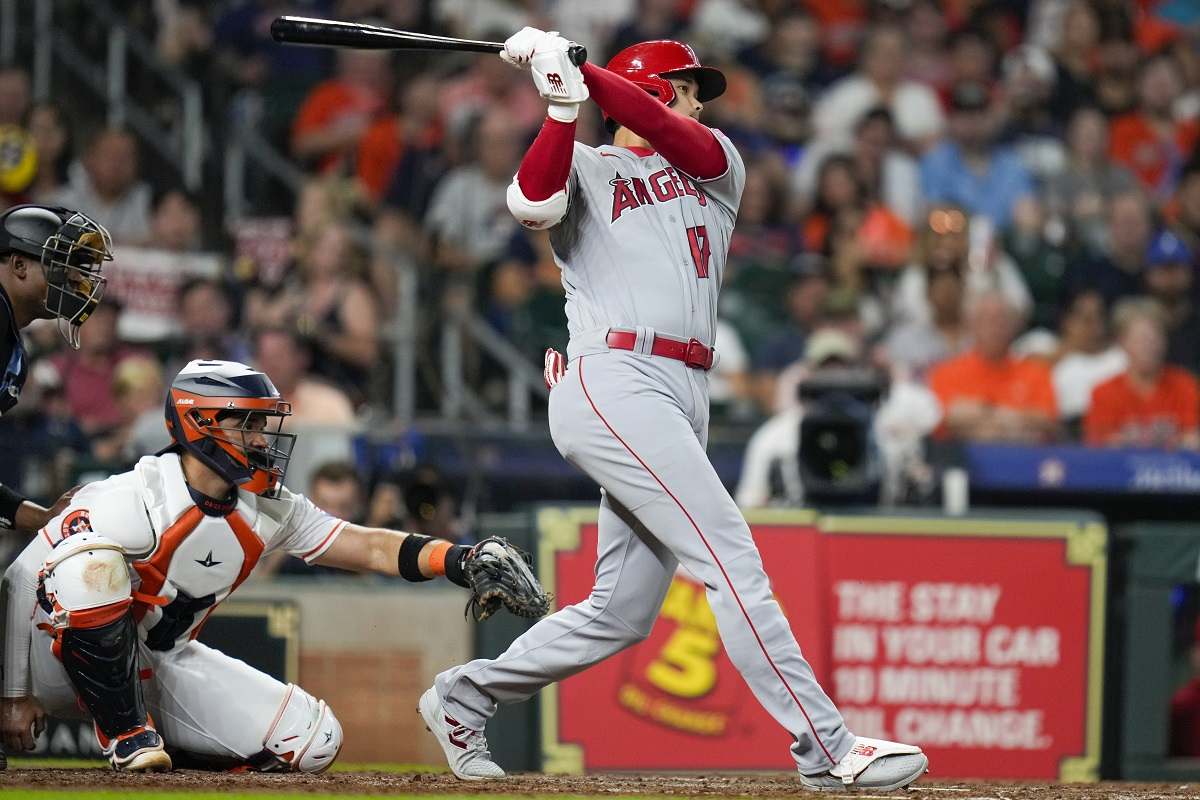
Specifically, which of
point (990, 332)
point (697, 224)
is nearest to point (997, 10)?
point (990, 332)

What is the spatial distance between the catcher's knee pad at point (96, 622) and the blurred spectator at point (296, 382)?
3277mm

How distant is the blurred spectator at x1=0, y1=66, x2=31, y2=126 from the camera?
8.84m

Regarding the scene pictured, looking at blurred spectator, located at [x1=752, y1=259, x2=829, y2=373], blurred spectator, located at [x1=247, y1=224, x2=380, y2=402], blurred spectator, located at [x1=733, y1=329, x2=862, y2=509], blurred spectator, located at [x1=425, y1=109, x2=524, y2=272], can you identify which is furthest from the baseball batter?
blurred spectator, located at [x1=425, y1=109, x2=524, y2=272]

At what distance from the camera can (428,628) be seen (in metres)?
6.61

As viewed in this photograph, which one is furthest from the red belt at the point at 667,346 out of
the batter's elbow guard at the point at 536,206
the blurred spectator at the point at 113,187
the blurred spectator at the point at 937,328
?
the blurred spectator at the point at 113,187

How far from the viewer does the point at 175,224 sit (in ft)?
29.8

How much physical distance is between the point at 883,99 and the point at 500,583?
6994mm

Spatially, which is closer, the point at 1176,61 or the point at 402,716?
the point at 402,716

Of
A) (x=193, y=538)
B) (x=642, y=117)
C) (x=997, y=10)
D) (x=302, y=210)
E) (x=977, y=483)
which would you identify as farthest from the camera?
(x=997, y=10)

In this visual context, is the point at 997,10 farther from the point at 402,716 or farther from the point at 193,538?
the point at 193,538

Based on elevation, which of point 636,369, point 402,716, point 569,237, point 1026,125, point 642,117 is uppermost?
point 1026,125

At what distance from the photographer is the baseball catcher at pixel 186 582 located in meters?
4.41

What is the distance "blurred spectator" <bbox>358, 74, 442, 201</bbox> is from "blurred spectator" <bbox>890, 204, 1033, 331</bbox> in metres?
2.78

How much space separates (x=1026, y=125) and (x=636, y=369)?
7081 mm
